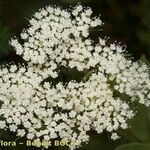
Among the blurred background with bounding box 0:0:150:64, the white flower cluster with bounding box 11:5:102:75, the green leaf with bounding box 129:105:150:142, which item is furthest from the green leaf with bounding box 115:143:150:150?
the blurred background with bounding box 0:0:150:64

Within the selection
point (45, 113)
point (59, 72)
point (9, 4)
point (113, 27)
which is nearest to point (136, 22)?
point (113, 27)

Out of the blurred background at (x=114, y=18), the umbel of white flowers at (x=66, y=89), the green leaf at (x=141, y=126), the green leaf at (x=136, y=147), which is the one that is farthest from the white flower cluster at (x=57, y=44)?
the blurred background at (x=114, y=18)

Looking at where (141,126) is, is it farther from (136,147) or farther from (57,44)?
(57,44)

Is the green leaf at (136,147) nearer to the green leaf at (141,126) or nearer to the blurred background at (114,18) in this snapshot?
the green leaf at (141,126)

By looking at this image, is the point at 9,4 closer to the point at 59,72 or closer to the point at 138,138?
the point at 59,72

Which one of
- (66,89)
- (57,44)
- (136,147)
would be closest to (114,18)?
(57,44)

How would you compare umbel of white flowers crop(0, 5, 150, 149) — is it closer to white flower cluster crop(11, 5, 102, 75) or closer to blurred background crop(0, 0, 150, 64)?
white flower cluster crop(11, 5, 102, 75)

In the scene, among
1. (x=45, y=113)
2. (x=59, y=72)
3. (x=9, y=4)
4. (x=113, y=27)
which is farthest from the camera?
(x=113, y=27)
